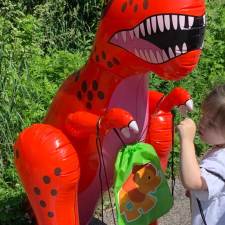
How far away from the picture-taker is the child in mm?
2547

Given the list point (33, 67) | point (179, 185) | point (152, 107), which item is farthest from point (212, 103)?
point (33, 67)

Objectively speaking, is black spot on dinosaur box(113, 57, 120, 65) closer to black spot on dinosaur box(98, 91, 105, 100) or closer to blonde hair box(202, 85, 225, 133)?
black spot on dinosaur box(98, 91, 105, 100)

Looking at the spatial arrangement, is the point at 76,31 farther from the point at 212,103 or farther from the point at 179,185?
the point at 212,103

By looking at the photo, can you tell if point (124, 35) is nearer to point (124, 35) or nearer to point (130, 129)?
point (124, 35)

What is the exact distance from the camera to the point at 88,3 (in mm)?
6379

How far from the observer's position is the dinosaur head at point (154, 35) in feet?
8.47

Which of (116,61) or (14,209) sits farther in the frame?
(14,209)

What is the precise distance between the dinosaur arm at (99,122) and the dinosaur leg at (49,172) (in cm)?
8

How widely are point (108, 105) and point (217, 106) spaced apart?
56cm

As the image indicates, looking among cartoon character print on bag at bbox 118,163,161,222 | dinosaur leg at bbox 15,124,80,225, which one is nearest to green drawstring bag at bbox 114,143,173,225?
cartoon character print on bag at bbox 118,163,161,222

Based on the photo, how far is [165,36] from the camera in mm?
2596

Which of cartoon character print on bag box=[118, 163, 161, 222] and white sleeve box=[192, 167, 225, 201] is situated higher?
white sleeve box=[192, 167, 225, 201]

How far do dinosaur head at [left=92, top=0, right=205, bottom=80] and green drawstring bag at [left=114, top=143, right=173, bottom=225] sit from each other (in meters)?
0.42

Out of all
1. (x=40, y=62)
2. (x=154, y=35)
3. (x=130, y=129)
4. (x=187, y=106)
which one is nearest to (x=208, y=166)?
(x=130, y=129)
